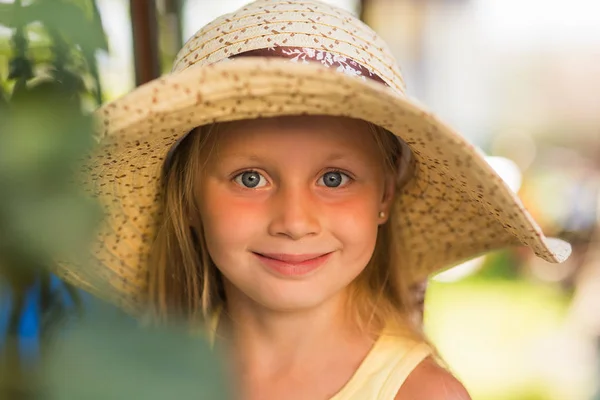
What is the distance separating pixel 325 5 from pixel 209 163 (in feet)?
0.80

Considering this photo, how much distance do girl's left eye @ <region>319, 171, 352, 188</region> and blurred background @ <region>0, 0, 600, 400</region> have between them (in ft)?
0.90

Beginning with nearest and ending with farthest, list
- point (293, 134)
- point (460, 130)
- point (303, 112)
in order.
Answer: point (303, 112)
point (293, 134)
point (460, 130)

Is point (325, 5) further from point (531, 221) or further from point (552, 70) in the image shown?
point (552, 70)

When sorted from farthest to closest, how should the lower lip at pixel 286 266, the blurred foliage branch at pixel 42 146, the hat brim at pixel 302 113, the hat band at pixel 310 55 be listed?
the lower lip at pixel 286 266
the hat band at pixel 310 55
the hat brim at pixel 302 113
the blurred foliage branch at pixel 42 146

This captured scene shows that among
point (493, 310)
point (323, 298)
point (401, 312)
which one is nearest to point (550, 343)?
point (493, 310)

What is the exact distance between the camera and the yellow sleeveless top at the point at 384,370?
0.87 m

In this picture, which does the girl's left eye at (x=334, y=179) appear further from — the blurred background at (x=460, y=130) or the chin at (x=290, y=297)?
the blurred background at (x=460, y=130)

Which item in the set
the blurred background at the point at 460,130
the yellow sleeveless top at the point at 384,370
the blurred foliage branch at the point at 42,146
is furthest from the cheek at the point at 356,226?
the blurred foliage branch at the point at 42,146

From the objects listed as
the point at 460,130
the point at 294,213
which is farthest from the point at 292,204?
the point at 460,130

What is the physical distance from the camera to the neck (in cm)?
95

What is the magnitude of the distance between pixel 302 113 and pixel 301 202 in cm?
12

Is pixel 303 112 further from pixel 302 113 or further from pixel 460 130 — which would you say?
pixel 460 130

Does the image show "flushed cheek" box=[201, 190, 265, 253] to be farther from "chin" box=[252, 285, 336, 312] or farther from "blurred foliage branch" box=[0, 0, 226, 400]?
"blurred foliage branch" box=[0, 0, 226, 400]

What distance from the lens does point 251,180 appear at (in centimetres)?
84
